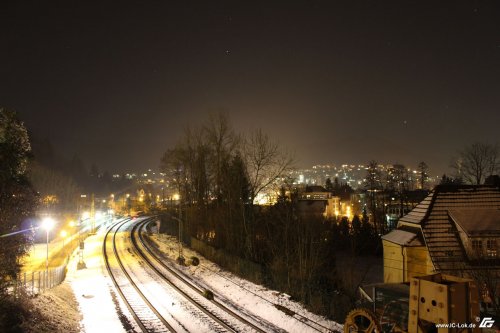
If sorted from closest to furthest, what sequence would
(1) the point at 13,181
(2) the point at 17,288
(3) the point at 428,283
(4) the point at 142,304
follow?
(3) the point at 428,283
(2) the point at 17,288
(1) the point at 13,181
(4) the point at 142,304

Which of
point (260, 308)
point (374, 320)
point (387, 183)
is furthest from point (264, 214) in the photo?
point (387, 183)

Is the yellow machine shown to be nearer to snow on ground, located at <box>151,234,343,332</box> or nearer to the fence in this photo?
snow on ground, located at <box>151,234,343,332</box>

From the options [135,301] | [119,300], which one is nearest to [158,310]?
[135,301]

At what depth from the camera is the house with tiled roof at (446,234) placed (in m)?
23.2

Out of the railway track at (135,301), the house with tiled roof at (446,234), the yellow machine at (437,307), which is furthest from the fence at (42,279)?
the house with tiled roof at (446,234)

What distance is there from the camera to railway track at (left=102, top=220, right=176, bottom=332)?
17020 mm

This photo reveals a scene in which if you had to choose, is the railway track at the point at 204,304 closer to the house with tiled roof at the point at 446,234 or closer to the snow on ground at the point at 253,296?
the snow on ground at the point at 253,296

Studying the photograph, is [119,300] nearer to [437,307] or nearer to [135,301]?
[135,301]

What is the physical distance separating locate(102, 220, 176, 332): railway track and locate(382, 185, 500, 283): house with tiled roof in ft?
49.2

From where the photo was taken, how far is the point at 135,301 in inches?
825

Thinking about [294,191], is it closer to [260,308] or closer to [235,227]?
[235,227]

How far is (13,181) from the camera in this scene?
18.7 m

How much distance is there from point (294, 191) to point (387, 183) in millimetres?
47690

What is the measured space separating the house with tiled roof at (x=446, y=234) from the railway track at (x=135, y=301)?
1500 cm
